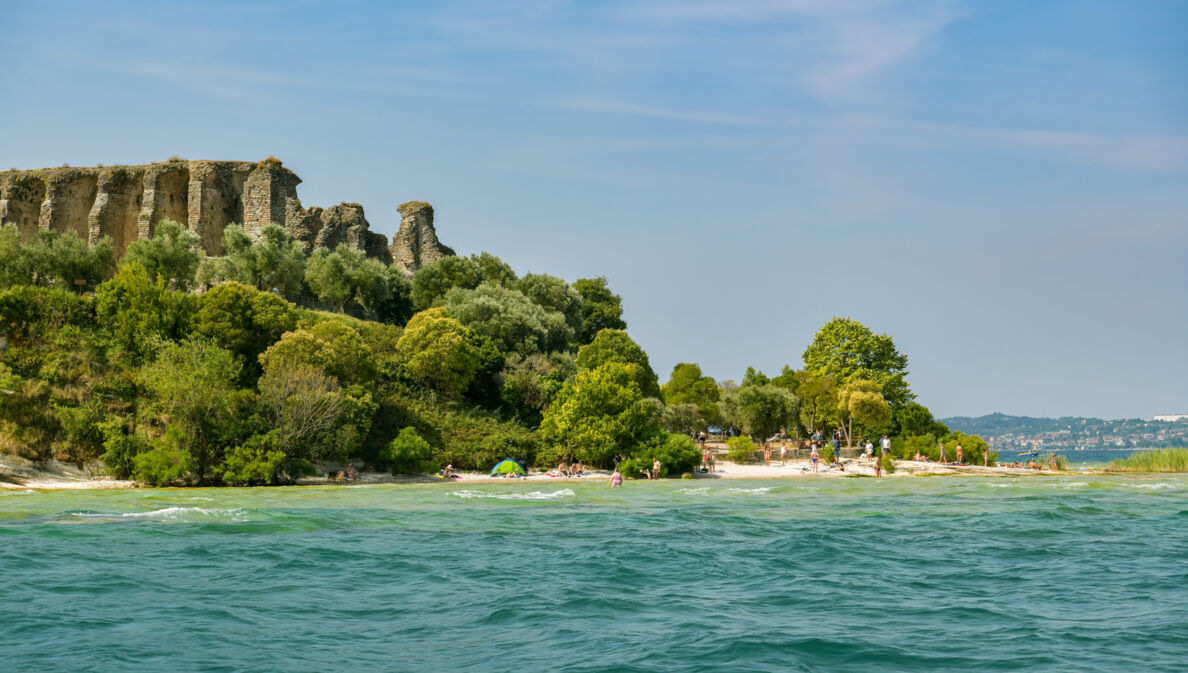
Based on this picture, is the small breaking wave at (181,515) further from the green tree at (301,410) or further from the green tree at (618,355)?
the green tree at (618,355)

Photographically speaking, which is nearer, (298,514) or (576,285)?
(298,514)

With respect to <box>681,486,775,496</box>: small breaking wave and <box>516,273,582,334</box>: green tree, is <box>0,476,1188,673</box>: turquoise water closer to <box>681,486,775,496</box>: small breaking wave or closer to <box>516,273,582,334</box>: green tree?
<box>681,486,775,496</box>: small breaking wave

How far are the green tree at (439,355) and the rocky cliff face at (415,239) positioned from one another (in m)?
19.6

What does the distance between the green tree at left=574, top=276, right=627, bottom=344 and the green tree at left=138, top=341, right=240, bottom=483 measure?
34154mm

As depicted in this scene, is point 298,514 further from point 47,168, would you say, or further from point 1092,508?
point 47,168

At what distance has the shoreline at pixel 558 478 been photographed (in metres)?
30.0

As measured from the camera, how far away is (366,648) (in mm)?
10320

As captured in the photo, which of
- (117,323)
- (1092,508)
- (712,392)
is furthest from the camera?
(712,392)

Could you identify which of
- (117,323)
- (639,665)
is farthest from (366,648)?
(117,323)

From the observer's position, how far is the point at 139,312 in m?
37.9

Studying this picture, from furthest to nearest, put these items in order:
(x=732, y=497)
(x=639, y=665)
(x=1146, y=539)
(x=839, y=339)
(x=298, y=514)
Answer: (x=839, y=339) < (x=732, y=497) < (x=298, y=514) < (x=1146, y=539) < (x=639, y=665)

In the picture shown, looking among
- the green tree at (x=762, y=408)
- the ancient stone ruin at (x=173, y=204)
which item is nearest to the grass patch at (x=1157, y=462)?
the green tree at (x=762, y=408)

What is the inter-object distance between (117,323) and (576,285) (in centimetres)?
3893

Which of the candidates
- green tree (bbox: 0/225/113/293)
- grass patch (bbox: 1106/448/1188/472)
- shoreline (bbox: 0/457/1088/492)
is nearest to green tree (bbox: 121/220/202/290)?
green tree (bbox: 0/225/113/293)
